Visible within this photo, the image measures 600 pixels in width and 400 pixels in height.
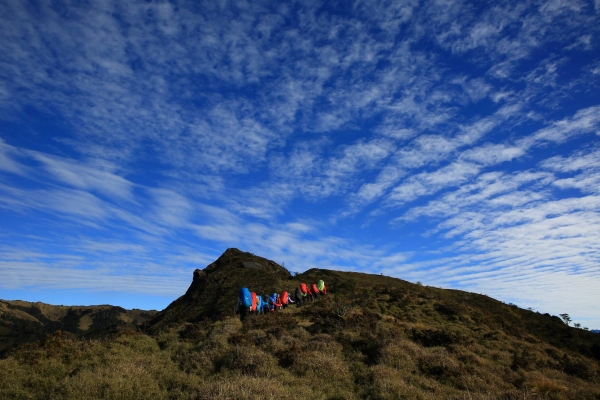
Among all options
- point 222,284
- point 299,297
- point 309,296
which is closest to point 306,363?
point 299,297

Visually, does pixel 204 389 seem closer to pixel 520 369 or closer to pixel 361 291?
pixel 520 369

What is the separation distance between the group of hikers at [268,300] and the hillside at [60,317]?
73.4m

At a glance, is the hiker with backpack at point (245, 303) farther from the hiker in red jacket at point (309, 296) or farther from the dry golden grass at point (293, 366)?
the hiker in red jacket at point (309, 296)

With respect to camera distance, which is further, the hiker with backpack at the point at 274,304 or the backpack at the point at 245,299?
the hiker with backpack at the point at 274,304

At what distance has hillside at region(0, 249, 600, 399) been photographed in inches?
388

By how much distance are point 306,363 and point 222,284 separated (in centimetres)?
3070

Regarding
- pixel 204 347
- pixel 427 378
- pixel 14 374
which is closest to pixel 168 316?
pixel 204 347

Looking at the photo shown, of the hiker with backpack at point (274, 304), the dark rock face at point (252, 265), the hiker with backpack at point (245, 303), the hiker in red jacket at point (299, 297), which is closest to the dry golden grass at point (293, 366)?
the hiker with backpack at point (245, 303)

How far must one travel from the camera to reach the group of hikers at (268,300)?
900 inches

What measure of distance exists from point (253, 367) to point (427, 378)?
6140 millimetres

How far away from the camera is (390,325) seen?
21.6 meters

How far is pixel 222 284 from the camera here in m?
41.5

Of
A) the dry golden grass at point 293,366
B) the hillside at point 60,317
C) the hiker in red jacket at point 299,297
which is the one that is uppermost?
the hillside at point 60,317

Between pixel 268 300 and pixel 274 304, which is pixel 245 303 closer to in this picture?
pixel 268 300
